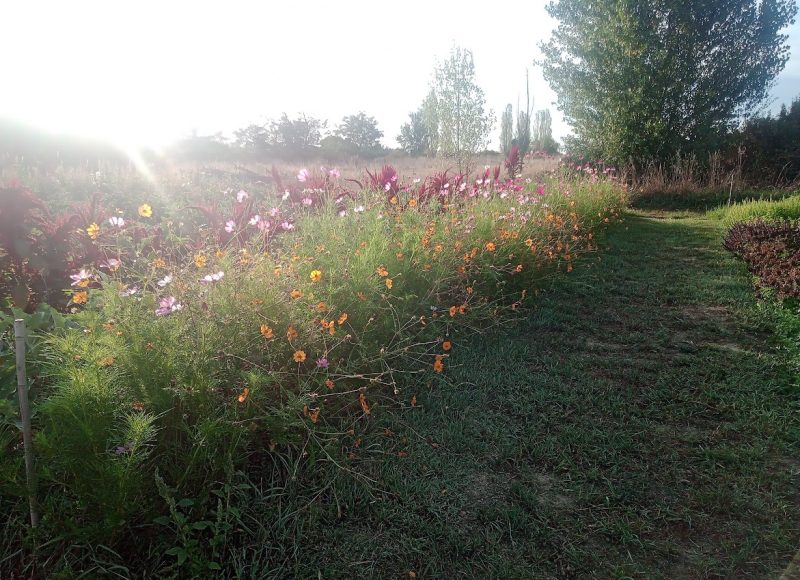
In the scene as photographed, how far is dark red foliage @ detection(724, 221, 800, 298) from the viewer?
12.7 feet

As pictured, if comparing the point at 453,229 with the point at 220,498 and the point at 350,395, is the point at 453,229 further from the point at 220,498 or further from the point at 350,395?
the point at 220,498

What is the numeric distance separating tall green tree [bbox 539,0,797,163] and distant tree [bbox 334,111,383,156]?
20165 millimetres

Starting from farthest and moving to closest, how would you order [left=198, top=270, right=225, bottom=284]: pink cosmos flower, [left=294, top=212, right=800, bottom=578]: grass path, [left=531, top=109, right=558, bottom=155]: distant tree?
[left=531, top=109, right=558, bottom=155]: distant tree, [left=198, top=270, right=225, bottom=284]: pink cosmos flower, [left=294, top=212, right=800, bottom=578]: grass path

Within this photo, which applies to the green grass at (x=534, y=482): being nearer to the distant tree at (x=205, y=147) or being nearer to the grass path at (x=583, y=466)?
the grass path at (x=583, y=466)

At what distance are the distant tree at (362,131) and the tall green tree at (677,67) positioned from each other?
66.2 ft

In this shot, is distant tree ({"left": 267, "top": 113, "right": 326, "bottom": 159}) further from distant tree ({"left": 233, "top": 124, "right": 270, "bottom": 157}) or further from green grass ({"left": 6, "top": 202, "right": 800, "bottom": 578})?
green grass ({"left": 6, "top": 202, "right": 800, "bottom": 578})

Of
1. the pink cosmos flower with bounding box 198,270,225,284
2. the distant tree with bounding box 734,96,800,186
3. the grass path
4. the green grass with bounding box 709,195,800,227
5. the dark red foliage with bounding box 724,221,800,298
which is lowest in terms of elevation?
the grass path

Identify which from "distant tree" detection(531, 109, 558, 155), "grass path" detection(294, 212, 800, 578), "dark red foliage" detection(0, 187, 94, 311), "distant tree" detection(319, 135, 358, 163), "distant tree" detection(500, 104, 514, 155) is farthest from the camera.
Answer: "distant tree" detection(531, 109, 558, 155)

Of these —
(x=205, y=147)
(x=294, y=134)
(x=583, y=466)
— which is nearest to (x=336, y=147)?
(x=294, y=134)

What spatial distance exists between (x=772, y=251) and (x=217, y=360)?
200 inches

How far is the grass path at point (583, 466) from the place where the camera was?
1521mm

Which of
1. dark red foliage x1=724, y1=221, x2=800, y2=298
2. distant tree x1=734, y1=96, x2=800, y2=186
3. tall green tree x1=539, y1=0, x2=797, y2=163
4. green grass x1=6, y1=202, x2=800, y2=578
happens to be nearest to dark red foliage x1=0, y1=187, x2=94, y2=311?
green grass x1=6, y1=202, x2=800, y2=578

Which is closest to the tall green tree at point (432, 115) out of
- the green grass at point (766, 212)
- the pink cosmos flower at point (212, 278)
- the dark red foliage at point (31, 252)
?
the green grass at point (766, 212)

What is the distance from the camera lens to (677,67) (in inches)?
502
